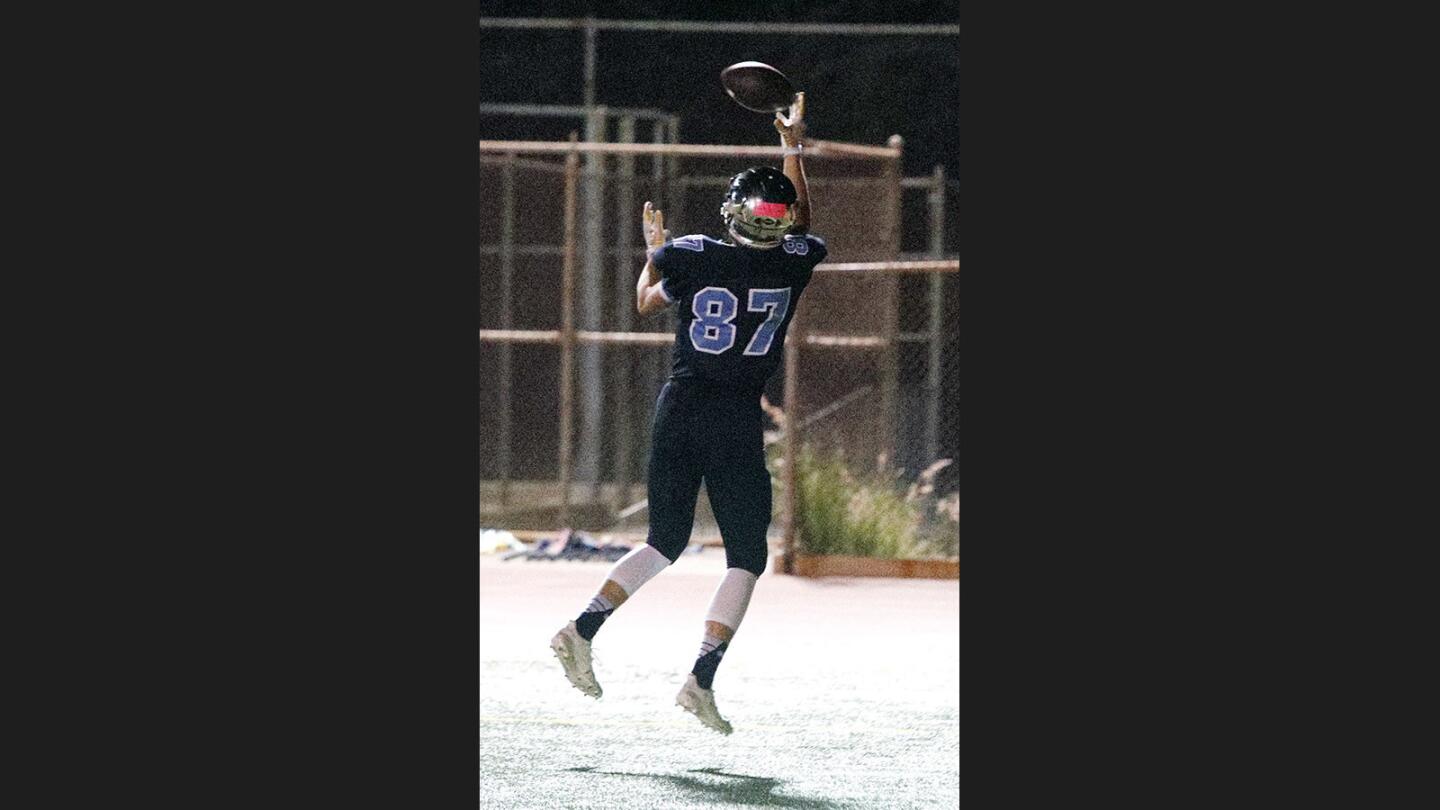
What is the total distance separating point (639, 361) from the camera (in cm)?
1677

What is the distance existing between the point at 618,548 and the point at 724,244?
6.64 meters

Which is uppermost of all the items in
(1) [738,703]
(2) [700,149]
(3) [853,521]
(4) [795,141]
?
(2) [700,149]

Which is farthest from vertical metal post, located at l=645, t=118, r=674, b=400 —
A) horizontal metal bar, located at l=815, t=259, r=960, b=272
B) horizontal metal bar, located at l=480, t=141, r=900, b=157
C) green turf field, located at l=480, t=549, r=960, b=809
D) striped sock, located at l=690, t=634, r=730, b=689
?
striped sock, located at l=690, t=634, r=730, b=689

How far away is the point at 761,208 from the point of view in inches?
320

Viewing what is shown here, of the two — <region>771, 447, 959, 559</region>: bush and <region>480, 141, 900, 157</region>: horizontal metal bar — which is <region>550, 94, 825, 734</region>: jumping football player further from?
<region>480, 141, 900, 157</region>: horizontal metal bar

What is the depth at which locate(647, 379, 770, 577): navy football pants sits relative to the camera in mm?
8414

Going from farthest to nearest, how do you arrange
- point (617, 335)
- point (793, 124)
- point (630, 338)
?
point (617, 335)
point (630, 338)
point (793, 124)

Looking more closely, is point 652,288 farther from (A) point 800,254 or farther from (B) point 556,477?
(B) point 556,477

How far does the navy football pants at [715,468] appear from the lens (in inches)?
331

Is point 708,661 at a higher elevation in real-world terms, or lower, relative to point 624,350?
lower

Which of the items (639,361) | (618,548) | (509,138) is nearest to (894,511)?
(618,548)

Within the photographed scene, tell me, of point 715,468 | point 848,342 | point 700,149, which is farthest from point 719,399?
point 848,342

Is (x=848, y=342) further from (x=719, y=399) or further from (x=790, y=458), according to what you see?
(x=719, y=399)

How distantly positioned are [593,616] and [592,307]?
27.0ft
